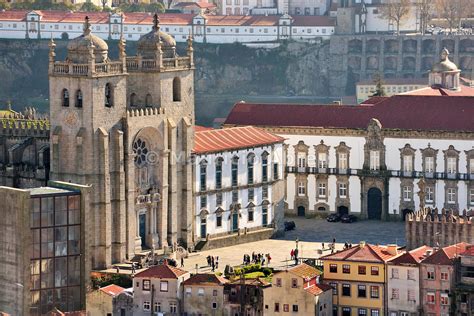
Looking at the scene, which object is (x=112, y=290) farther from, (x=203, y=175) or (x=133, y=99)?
(x=203, y=175)

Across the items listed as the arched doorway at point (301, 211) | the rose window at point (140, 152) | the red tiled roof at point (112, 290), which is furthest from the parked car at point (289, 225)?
the red tiled roof at point (112, 290)

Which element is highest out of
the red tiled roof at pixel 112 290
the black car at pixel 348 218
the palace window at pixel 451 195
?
the palace window at pixel 451 195

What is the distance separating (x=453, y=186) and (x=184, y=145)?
939 inches

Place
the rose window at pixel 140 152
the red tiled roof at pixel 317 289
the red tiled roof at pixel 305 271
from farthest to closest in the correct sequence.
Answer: the rose window at pixel 140 152
the red tiled roof at pixel 305 271
the red tiled roof at pixel 317 289

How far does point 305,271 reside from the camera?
120000mm

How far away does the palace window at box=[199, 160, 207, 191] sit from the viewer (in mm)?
140250

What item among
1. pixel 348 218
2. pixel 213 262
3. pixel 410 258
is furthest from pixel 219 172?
pixel 410 258

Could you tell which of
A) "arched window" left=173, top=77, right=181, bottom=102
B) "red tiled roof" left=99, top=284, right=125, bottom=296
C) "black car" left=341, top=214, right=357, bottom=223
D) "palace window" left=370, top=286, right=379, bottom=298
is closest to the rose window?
"arched window" left=173, top=77, right=181, bottom=102

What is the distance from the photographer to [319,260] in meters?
129

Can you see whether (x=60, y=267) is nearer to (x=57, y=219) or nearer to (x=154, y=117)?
(x=57, y=219)

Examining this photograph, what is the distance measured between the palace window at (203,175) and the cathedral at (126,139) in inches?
51.2

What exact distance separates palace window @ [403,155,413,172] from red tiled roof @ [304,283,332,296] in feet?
116

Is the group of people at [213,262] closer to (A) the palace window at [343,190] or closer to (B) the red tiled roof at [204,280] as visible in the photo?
(B) the red tiled roof at [204,280]

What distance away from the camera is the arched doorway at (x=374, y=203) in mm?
155500
